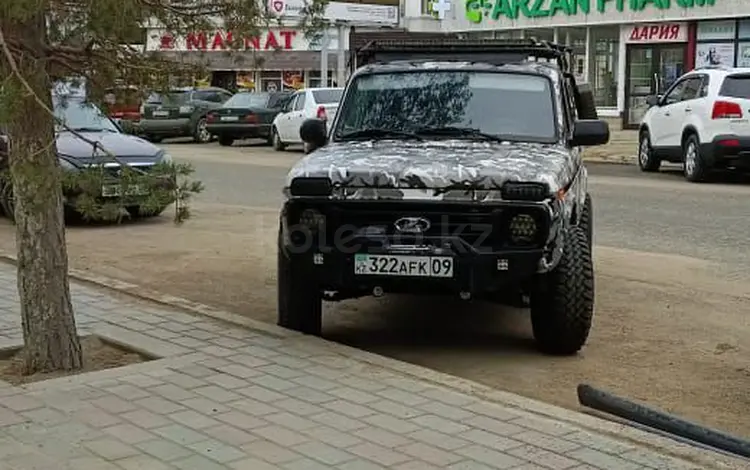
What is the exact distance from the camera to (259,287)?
9.23m

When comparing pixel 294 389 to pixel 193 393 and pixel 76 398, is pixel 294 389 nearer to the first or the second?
pixel 193 393

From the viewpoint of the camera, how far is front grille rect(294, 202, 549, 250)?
251 inches

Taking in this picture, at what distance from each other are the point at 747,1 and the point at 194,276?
22990 millimetres

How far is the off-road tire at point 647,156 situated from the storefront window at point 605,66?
40.9ft

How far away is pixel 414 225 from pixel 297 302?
1.03m

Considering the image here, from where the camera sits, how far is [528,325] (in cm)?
788

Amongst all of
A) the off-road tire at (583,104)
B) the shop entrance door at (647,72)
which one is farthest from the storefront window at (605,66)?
the off-road tire at (583,104)

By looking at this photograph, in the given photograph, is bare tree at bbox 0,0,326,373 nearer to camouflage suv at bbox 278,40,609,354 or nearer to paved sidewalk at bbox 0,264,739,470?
paved sidewalk at bbox 0,264,739,470

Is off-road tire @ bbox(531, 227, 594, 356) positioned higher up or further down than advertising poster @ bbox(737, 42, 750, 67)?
further down

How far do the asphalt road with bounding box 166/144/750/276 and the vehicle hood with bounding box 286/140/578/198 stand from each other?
3.64m

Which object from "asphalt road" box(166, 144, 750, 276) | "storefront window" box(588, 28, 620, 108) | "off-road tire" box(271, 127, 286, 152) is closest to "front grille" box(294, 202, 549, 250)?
"asphalt road" box(166, 144, 750, 276)

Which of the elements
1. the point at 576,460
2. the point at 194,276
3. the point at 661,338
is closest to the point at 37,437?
the point at 576,460

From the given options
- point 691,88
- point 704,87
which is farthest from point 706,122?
point 691,88

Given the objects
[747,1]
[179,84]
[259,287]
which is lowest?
[259,287]
